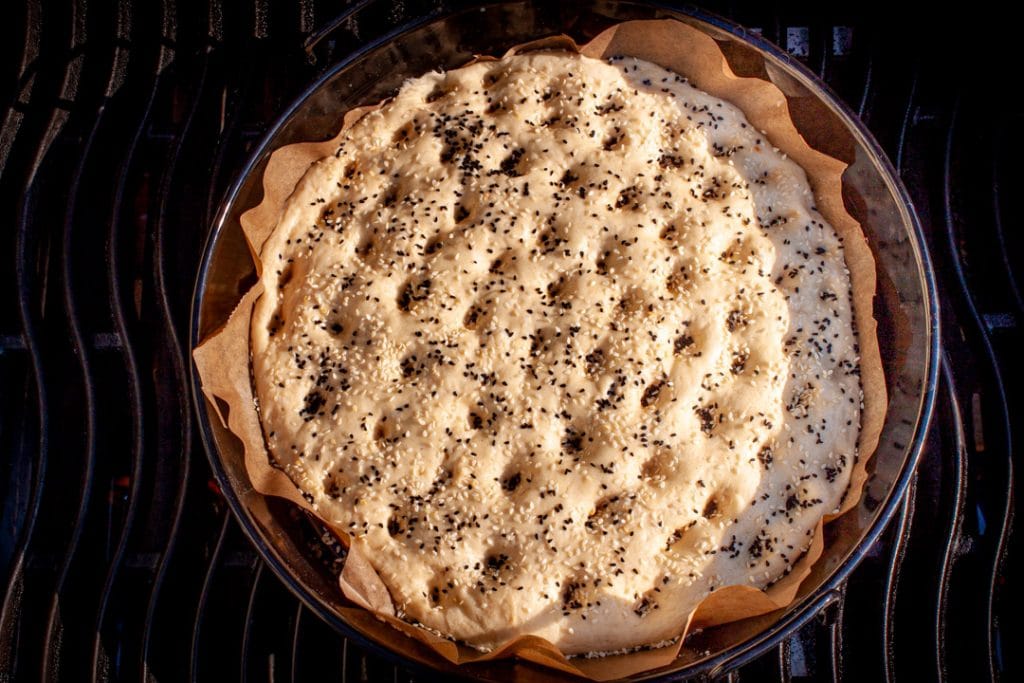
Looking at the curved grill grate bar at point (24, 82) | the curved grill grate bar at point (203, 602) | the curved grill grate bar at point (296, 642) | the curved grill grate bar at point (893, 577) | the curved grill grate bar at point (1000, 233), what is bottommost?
the curved grill grate bar at point (893, 577)

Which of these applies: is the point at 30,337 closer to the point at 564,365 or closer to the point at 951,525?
the point at 564,365

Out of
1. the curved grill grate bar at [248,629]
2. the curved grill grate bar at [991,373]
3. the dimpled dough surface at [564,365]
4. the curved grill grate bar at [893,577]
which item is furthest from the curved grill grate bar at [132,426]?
the curved grill grate bar at [991,373]

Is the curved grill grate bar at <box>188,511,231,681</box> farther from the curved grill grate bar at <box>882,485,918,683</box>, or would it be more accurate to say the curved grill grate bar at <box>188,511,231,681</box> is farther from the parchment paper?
the curved grill grate bar at <box>882,485,918,683</box>

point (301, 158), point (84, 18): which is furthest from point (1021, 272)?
point (84, 18)

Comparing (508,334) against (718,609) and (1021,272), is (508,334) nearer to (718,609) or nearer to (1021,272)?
(718,609)

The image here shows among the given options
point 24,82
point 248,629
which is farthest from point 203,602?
point 24,82

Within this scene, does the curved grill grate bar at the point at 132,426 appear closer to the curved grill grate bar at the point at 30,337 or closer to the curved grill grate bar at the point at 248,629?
the curved grill grate bar at the point at 30,337
